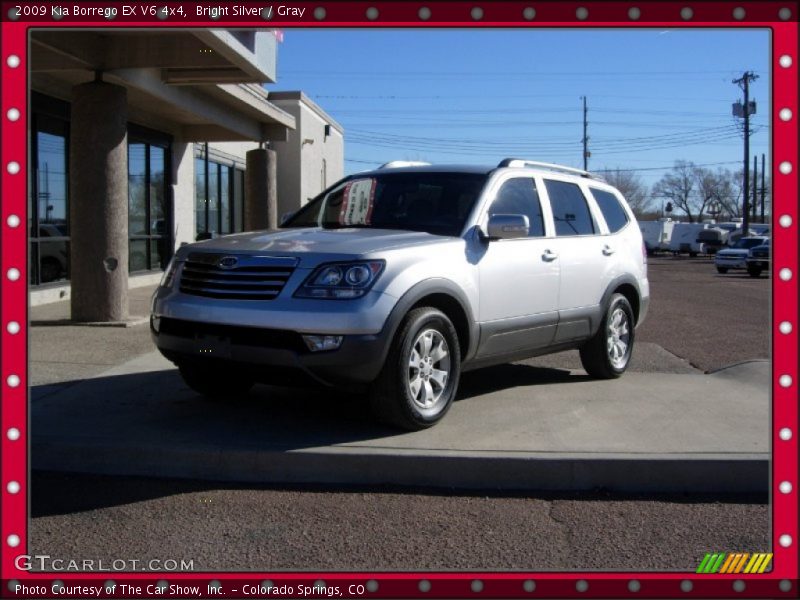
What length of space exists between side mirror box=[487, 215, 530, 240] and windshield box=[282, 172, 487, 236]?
0.29m

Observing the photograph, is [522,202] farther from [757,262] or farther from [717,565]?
[757,262]

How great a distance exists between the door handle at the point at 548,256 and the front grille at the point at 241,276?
231 centimetres

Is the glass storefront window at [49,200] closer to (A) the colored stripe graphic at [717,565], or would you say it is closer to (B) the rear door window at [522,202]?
(B) the rear door window at [522,202]

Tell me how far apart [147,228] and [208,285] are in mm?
12379

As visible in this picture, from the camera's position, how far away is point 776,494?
2.64 meters

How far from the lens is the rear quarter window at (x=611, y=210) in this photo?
787 cm

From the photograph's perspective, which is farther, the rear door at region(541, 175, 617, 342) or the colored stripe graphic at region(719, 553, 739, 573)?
the rear door at region(541, 175, 617, 342)

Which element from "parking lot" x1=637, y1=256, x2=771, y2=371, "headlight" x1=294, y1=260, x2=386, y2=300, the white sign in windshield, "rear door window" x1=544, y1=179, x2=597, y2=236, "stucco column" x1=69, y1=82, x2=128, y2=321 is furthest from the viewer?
"stucco column" x1=69, y1=82, x2=128, y2=321

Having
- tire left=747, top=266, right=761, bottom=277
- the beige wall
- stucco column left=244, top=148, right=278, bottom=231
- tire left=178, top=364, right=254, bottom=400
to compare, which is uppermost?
the beige wall

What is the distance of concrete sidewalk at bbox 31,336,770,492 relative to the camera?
16.2 feet

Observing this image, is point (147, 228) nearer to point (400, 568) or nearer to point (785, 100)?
point (400, 568)

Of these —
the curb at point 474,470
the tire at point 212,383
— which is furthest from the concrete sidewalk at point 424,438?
the tire at point 212,383

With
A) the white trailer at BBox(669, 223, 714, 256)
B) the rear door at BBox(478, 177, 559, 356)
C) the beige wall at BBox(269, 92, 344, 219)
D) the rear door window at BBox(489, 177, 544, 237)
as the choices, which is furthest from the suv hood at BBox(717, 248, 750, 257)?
the rear door at BBox(478, 177, 559, 356)

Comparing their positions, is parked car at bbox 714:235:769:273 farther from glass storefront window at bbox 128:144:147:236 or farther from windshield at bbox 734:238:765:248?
glass storefront window at bbox 128:144:147:236
